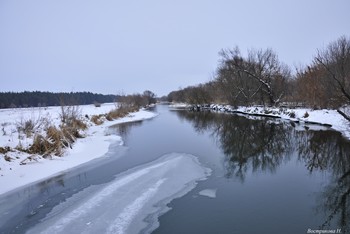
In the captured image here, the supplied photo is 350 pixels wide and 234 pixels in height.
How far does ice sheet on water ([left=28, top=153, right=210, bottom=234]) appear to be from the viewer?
217 inches

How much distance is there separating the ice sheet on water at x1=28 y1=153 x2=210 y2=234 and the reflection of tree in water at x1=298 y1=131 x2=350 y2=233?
11.7 ft

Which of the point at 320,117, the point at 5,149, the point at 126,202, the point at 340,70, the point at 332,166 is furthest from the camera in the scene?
the point at 320,117

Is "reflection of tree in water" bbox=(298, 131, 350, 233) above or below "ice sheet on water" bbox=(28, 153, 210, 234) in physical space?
above

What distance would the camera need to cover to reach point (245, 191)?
24.2ft

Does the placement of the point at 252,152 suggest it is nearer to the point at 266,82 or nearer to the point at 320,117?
the point at 320,117

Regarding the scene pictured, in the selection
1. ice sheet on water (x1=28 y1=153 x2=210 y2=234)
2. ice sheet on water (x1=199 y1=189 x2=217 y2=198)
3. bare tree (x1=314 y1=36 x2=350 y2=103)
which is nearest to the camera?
ice sheet on water (x1=28 y1=153 x2=210 y2=234)

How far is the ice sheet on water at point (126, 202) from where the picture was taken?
18.1 feet

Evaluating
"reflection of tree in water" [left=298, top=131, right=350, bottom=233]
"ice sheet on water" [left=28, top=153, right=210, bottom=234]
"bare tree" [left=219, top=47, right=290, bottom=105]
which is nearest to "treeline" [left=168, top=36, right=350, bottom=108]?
"bare tree" [left=219, top=47, right=290, bottom=105]

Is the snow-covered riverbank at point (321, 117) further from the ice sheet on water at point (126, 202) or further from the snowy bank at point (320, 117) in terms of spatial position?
the ice sheet on water at point (126, 202)

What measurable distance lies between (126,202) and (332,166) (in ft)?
24.3

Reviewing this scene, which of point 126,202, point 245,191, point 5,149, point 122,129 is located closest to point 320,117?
point 122,129

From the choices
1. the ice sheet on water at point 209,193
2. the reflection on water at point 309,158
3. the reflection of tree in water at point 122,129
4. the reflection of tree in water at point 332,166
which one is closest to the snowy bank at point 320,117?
the reflection of tree in water at point 332,166

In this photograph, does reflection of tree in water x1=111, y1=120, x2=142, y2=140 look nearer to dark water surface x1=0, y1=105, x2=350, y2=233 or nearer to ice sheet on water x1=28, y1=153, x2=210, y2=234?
dark water surface x1=0, y1=105, x2=350, y2=233

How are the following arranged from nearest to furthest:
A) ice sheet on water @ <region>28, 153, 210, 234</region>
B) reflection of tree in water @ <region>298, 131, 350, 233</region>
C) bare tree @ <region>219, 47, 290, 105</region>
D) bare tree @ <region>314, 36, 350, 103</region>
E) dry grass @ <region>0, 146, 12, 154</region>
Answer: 1. ice sheet on water @ <region>28, 153, 210, 234</region>
2. reflection of tree in water @ <region>298, 131, 350, 233</region>
3. dry grass @ <region>0, 146, 12, 154</region>
4. bare tree @ <region>314, 36, 350, 103</region>
5. bare tree @ <region>219, 47, 290, 105</region>
